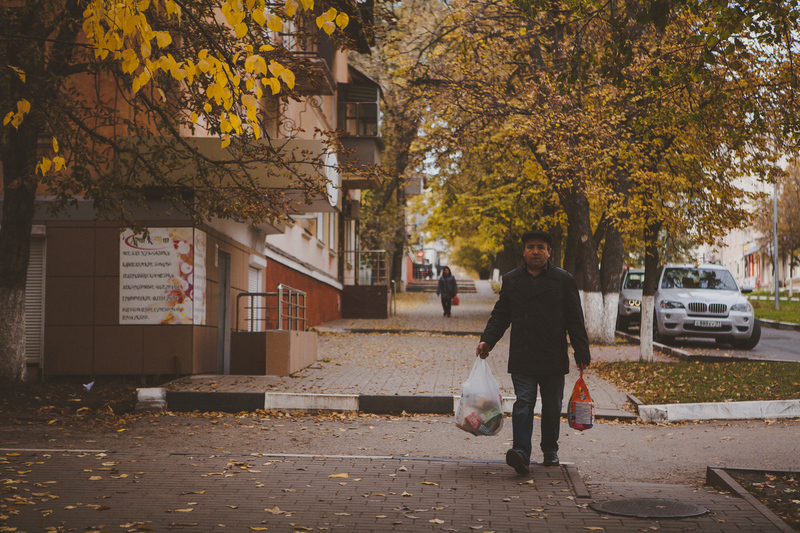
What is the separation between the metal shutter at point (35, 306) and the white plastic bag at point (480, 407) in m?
8.14

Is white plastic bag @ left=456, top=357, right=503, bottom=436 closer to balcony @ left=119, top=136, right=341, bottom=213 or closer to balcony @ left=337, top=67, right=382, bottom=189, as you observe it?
balcony @ left=119, top=136, right=341, bottom=213

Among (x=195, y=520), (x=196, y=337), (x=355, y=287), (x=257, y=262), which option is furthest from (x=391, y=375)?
(x=355, y=287)

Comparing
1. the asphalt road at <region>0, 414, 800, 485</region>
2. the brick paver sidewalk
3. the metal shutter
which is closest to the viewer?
the brick paver sidewalk

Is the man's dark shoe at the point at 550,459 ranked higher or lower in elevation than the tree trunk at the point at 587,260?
lower

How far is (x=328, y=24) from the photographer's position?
702 centimetres

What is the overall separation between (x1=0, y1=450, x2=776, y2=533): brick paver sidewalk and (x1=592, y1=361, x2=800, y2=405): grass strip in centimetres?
526

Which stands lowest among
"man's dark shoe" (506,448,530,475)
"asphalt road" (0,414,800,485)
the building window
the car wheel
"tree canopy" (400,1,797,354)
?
"asphalt road" (0,414,800,485)

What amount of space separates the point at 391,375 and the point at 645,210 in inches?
213

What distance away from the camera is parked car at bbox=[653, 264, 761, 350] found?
63.3 feet

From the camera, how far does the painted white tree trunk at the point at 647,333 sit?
50.2ft

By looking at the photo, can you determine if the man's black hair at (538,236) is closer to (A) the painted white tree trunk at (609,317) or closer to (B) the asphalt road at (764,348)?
(B) the asphalt road at (764,348)

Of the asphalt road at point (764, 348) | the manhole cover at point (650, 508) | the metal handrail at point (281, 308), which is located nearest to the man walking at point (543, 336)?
the manhole cover at point (650, 508)

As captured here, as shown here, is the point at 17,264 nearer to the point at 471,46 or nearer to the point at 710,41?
the point at 710,41

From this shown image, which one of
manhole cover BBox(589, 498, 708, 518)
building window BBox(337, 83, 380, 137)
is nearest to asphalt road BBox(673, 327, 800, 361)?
building window BBox(337, 83, 380, 137)
